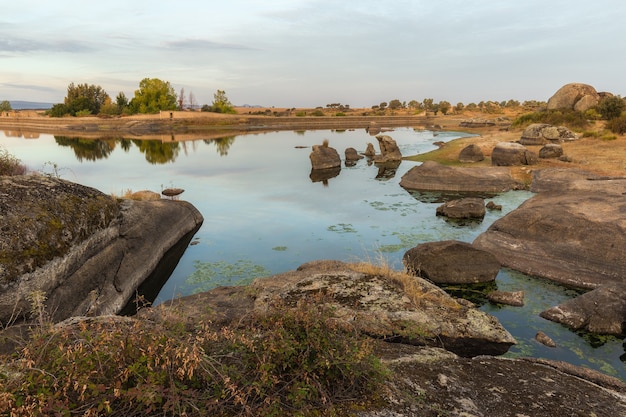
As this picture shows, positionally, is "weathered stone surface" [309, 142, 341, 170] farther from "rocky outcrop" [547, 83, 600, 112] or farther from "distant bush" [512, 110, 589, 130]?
"rocky outcrop" [547, 83, 600, 112]

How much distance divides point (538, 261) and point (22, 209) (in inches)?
636

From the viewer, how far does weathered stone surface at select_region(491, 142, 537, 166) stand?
1252 inches

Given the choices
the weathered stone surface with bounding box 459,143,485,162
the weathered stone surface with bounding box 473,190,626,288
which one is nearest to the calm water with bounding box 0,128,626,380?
the weathered stone surface with bounding box 473,190,626,288

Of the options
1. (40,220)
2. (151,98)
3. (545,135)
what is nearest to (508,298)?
(40,220)

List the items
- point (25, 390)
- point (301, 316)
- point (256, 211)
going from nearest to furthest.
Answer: point (25, 390), point (301, 316), point (256, 211)

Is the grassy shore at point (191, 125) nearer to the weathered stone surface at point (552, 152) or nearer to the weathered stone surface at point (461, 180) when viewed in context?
the weathered stone surface at point (552, 152)

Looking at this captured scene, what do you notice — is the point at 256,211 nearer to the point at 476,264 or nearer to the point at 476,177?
the point at 476,264

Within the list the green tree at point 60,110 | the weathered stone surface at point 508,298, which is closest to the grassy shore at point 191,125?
the green tree at point 60,110

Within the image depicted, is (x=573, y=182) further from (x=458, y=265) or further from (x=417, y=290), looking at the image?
(x=417, y=290)

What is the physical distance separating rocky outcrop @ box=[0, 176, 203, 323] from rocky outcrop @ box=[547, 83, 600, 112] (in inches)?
2436

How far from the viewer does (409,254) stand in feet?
45.4

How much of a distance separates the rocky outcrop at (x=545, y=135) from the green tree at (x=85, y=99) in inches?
4595

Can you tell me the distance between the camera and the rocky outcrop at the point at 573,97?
54.7 m

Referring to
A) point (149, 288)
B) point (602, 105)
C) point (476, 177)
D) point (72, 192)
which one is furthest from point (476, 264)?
point (602, 105)
